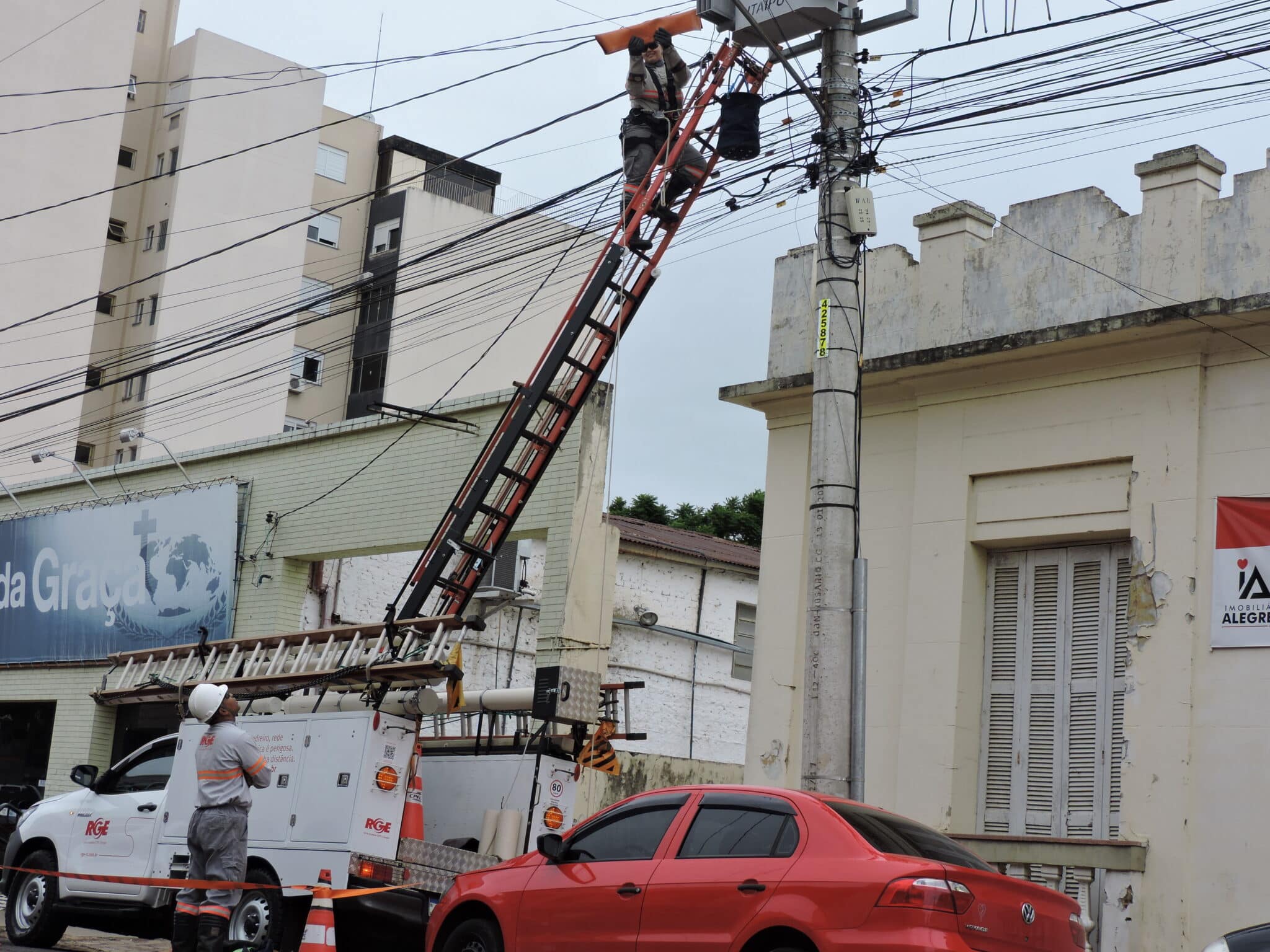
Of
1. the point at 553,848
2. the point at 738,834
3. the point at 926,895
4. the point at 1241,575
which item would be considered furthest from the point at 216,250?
the point at 926,895

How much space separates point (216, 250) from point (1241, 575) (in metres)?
39.3

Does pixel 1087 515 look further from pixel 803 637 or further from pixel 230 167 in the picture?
pixel 230 167

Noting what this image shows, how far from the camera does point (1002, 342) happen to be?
43.2 ft

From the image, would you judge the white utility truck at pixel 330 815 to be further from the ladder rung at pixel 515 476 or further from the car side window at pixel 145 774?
the ladder rung at pixel 515 476

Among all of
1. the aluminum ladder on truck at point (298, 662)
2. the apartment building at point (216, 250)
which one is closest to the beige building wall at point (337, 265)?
the apartment building at point (216, 250)

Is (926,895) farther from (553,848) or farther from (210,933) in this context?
(210,933)

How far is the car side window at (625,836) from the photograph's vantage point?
8.95 m

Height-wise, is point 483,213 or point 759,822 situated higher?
point 483,213

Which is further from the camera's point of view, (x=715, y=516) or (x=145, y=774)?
(x=715, y=516)

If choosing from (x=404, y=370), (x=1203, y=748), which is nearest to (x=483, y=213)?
(x=404, y=370)

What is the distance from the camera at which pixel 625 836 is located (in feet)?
30.0

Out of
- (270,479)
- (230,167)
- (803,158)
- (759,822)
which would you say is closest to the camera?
(759,822)

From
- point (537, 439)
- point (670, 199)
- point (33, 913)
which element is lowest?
point (33, 913)

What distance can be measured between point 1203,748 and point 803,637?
3.91 metres
